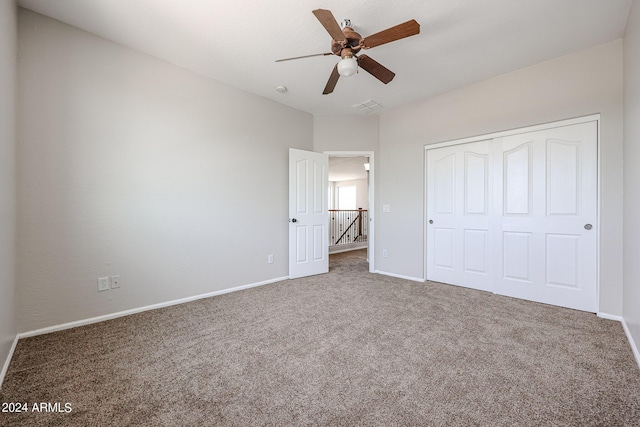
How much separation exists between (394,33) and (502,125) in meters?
2.19

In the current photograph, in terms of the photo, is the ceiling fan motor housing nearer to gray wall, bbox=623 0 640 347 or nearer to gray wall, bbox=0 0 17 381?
gray wall, bbox=623 0 640 347

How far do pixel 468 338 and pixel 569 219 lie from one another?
74.1 inches

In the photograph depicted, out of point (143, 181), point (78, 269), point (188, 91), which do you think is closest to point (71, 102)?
point (143, 181)

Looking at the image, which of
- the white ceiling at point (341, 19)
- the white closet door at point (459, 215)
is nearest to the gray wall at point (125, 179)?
the white ceiling at point (341, 19)

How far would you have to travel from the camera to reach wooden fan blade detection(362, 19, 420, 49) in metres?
1.86

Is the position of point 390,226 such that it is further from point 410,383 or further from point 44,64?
point 44,64

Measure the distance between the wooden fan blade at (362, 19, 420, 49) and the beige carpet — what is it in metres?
2.37

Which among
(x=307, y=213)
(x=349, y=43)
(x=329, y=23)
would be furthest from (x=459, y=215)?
(x=329, y=23)

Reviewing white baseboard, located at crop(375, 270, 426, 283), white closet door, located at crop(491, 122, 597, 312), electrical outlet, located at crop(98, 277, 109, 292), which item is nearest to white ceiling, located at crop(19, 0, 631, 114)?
white closet door, located at crop(491, 122, 597, 312)

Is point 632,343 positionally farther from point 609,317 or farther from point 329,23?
point 329,23

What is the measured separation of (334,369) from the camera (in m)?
1.79

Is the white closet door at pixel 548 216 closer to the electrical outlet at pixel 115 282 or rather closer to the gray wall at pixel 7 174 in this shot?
A: the electrical outlet at pixel 115 282

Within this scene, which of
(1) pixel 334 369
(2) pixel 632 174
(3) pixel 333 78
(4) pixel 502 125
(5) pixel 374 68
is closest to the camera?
(1) pixel 334 369

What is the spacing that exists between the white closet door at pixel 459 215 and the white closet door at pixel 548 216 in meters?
0.15
